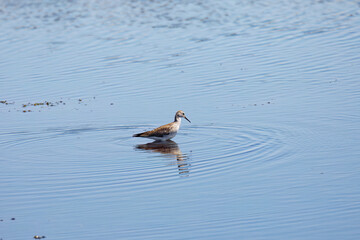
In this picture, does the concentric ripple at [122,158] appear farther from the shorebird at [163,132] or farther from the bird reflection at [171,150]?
the shorebird at [163,132]

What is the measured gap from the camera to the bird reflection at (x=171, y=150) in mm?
16127

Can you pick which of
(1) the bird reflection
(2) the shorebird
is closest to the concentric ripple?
(1) the bird reflection

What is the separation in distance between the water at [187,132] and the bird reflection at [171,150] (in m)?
0.06

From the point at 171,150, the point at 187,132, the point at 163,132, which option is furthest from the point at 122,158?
the point at 187,132

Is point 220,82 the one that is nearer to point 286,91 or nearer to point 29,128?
point 286,91

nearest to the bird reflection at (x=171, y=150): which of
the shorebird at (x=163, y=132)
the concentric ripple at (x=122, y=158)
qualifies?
the concentric ripple at (x=122, y=158)

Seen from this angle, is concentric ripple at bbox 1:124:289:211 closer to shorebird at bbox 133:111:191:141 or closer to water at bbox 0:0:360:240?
water at bbox 0:0:360:240

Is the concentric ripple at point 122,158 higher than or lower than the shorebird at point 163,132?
lower

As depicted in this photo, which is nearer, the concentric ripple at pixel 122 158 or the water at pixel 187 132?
the water at pixel 187 132

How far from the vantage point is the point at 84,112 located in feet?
75.0

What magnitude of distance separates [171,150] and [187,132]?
1.75 m

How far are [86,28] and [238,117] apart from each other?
24818mm

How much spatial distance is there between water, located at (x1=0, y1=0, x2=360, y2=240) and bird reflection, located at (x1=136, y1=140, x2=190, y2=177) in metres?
0.06

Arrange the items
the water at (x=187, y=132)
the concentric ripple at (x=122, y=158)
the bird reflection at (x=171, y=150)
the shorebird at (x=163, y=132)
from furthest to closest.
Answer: the shorebird at (x=163, y=132), the bird reflection at (x=171, y=150), the concentric ripple at (x=122, y=158), the water at (x=187, y=132)
